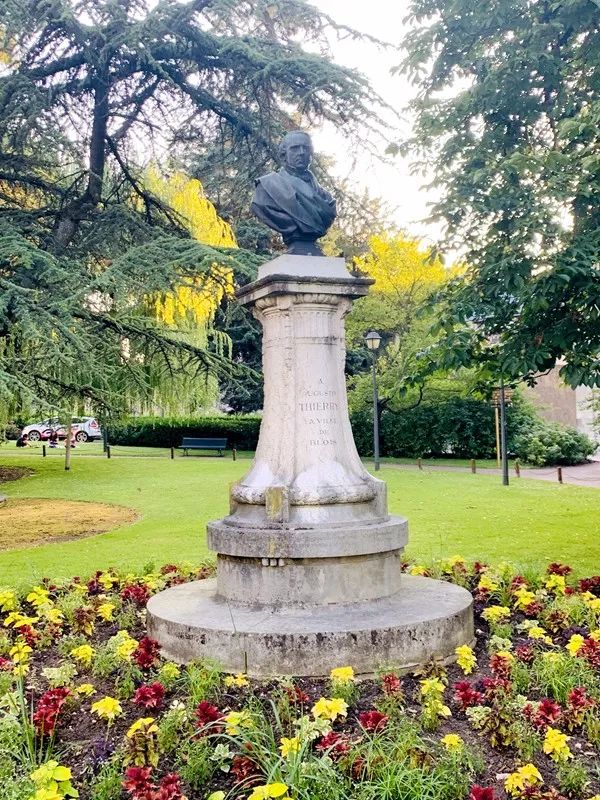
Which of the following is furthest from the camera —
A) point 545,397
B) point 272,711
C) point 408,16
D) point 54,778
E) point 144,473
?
point 545,397

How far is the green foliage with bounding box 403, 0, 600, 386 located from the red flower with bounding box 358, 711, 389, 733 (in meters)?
4.46

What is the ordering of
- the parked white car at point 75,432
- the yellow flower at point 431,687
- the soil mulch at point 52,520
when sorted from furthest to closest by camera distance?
the parked white car at point 75,432 < the soil mulch at point 52,520 < the yellow flower at point 431,687

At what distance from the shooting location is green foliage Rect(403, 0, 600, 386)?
7.43 metres

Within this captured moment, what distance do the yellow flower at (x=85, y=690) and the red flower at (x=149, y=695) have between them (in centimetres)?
41

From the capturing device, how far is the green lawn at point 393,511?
9664 millimetres

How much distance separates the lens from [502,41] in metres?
9.47

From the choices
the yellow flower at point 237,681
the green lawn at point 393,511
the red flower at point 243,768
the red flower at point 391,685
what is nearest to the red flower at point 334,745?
the red flower at point 243,768

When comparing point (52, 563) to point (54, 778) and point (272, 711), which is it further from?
point (54, 778)

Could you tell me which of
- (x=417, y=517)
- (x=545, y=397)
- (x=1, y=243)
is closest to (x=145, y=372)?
(x=1, y=243)

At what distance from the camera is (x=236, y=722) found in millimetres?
3639

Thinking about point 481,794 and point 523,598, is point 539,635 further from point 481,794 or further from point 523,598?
point 481,794

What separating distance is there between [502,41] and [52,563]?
818 cm

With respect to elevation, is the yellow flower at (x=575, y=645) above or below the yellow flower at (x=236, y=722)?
above

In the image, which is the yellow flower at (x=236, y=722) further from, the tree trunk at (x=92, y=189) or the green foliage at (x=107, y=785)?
the tree trunk at (x=92, y=189)
